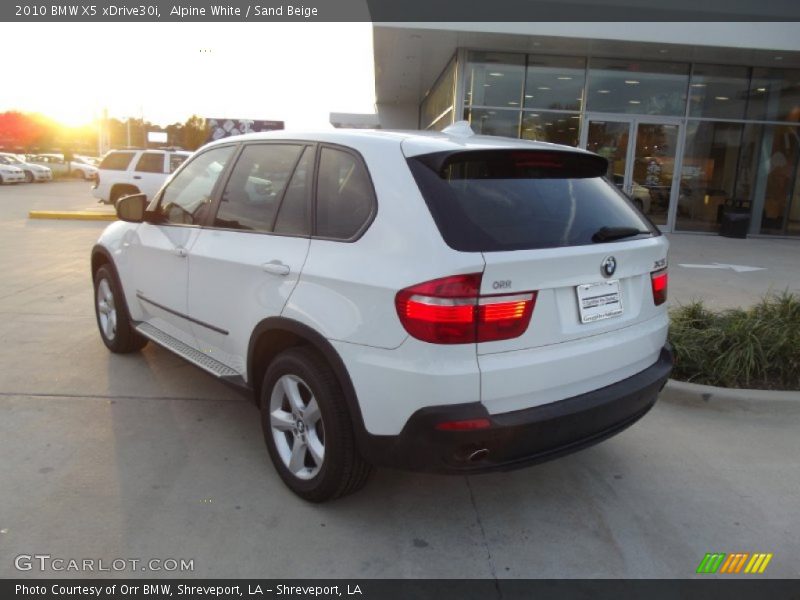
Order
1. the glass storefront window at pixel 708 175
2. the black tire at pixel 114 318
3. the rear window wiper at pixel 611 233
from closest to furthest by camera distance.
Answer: the rear window wiper at pixel 611 233, the black tire at pixel 114 318, the glass storefront window at pixel 708 175

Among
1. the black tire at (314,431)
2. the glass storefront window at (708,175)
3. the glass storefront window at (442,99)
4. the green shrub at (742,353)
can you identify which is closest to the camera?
the black tire at (314,431)

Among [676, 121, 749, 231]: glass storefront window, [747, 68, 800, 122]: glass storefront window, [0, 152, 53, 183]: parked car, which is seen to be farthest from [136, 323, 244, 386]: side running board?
[0, 152, 53, 183]: parked car

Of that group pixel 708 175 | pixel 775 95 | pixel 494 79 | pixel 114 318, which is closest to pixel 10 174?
pixel 494 79

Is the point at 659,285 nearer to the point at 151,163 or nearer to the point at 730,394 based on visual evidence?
the point at 730,394

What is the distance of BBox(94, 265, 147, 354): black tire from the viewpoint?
4.91 m

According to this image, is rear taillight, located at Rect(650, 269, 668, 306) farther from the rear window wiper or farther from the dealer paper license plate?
the dealer paper license plate

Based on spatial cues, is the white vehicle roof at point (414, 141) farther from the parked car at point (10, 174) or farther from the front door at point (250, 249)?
the parked car at point (10, 174)

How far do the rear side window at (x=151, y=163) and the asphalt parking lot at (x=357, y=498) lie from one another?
13.8 metres

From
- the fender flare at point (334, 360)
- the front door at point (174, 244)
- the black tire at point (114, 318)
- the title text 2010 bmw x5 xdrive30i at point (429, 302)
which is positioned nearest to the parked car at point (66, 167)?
the black tire at point (114, 318)

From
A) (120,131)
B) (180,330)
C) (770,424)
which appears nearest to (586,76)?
(770,424)

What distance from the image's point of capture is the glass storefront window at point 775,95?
1496 centimetres

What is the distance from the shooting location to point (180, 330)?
162 inches
